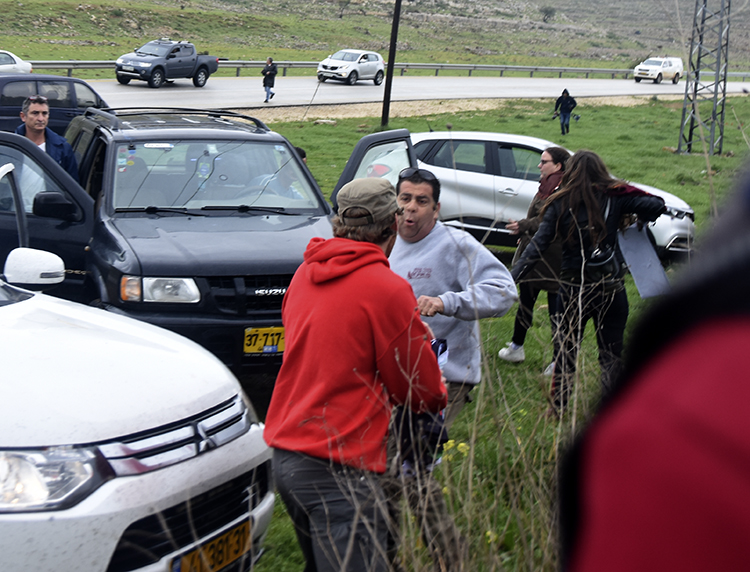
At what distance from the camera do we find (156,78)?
2944 centimetres

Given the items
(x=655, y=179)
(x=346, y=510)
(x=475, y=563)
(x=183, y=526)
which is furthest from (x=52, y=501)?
(x=655, y=179)

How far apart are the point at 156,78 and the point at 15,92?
16.1 meters

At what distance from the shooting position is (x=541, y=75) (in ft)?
165

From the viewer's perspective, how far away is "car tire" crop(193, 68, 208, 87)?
3089 centimetres

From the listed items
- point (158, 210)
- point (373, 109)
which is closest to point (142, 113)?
point (158, 210)

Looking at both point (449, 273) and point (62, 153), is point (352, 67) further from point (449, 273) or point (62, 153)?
point (449, 273)

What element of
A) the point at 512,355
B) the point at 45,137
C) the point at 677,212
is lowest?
the point at 512,355

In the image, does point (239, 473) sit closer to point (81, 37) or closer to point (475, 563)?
point (475, 563)

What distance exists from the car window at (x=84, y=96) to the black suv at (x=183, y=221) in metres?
7.75

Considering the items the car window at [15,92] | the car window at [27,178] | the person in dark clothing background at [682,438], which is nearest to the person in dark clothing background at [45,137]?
the car window at [27,178]

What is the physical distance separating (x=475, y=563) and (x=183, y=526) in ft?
4.63

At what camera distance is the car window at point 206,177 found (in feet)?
21.4

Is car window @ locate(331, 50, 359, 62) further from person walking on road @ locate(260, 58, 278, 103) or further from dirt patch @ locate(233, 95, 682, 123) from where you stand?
person walking on road @ locate(260, 58, 278, 103)

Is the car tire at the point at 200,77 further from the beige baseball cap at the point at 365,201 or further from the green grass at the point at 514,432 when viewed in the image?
the beige baseball cap at the point at 365,201
